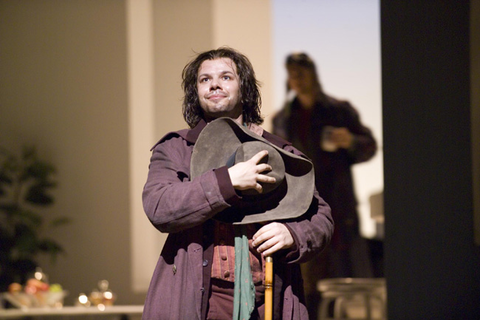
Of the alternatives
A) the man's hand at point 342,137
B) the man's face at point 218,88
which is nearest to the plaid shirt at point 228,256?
the man's face at point 218,88

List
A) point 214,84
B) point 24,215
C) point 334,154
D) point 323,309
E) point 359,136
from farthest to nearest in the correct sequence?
point 24,215 → point 359,136 → point 334,154 → point 323,309 → point 214,84

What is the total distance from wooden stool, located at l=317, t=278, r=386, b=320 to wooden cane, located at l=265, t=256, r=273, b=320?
10.4 ft

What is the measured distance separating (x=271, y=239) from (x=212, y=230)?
0.17 metres

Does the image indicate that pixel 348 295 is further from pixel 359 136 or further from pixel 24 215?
pixel 24 215

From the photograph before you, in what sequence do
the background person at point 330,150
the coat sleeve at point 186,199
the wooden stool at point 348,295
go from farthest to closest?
the background person at point 330,150 < the wooden stool at point 348,295 < the coat sleeve at point 186,199

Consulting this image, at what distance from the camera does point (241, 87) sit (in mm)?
1911

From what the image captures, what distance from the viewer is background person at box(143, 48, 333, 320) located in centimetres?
Answer: 162

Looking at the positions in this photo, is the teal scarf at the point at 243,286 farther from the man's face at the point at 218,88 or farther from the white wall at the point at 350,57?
the white wall at the point at 350,57

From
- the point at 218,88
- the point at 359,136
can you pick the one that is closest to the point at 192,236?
the point at 218,88

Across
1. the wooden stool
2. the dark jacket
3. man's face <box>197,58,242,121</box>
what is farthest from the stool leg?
man's face <box>197,58,242,121</box>

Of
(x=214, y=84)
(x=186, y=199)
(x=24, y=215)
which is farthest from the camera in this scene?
(x=24, y=215)

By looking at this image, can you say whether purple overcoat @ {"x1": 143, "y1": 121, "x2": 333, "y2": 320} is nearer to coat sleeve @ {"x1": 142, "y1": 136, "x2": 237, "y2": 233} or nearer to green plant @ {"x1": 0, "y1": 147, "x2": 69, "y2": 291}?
coat sleeve @ {"x1": 142, "y1": 136, "x2": 237, "y2": 233}

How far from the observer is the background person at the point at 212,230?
1621 mm

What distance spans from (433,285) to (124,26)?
A: 3.59m
